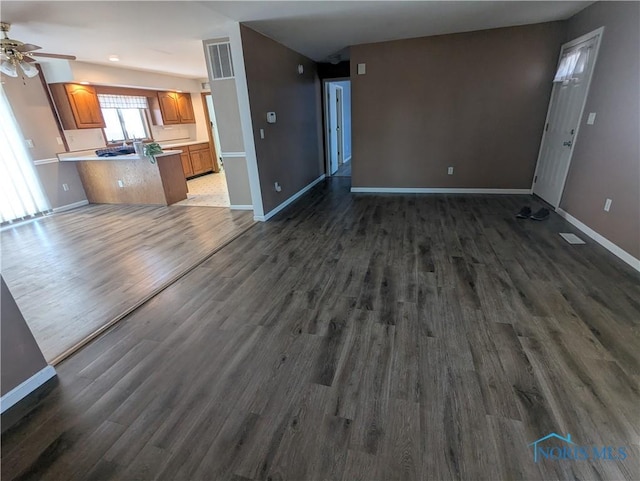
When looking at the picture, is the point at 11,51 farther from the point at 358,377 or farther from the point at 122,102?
the point at 358,377

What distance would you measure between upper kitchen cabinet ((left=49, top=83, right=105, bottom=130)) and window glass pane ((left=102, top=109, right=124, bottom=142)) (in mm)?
387

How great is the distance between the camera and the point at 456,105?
4984 mm

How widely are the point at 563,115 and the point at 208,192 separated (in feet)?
20.3

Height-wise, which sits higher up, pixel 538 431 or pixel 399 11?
pixel 399 11

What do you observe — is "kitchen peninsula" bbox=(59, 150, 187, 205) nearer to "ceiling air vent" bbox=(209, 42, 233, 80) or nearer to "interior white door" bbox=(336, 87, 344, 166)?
"ceiling air vent" bbox=(209, 42, 233, 80)

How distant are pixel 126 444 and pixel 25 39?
16.5 feet

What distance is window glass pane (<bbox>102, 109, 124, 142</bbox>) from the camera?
642 cm

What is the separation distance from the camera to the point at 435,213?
446cm

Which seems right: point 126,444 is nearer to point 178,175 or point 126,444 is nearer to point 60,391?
point 60,391

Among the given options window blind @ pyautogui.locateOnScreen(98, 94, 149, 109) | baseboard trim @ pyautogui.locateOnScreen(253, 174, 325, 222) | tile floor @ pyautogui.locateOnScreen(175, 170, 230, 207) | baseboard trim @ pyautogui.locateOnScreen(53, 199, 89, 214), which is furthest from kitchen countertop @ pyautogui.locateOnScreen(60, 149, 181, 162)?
baseboard trim @ pyautogui.locateOnScreen(253, 174, 325, 222)

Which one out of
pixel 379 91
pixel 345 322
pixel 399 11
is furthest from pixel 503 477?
pixel 379 91

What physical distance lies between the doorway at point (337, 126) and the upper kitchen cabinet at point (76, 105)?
15.2 ft

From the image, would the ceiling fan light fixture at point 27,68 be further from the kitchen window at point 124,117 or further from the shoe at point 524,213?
the shoe at point 524,213

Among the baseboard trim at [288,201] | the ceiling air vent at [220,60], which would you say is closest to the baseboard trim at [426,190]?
the baseboard trim at [288,201]
